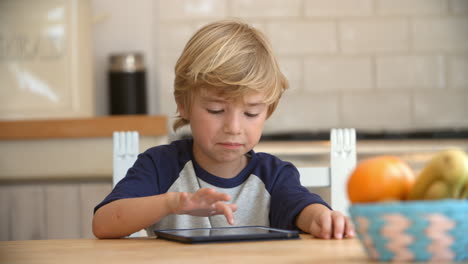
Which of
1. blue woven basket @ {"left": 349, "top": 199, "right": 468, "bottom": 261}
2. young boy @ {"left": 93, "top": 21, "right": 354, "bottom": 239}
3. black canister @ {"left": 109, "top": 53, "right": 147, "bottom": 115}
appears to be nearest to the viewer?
blue woven basket @ {"left": 349, "top": 199, "right": 468, "bottom": 261}

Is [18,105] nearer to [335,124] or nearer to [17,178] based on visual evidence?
[17,178]

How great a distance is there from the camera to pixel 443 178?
0.63 m

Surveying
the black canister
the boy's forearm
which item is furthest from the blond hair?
the black canister

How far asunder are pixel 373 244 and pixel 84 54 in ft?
6.88

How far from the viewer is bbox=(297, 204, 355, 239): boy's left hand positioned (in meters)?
0.98

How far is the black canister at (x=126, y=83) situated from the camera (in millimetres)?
2592

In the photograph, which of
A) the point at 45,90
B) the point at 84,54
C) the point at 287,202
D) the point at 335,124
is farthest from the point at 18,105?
the point at 287,202

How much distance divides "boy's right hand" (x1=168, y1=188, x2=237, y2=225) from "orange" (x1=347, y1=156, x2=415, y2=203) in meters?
0.23

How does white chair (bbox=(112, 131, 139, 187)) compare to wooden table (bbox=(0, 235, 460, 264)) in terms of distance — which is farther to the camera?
white chair (bbox=(112, 131, 139, 187))

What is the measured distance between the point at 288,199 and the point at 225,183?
0.48 feet

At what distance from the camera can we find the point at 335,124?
2754mm

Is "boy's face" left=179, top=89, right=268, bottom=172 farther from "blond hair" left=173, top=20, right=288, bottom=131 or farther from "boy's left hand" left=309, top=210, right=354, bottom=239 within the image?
"boy's left hand" left=309, top=210, right=354, bottom=239

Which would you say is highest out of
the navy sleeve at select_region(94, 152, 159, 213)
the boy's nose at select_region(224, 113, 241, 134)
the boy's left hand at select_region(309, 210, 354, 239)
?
the boy's nose at select_region(224, 113, 241, 134)

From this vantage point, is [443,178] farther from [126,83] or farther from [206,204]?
[126,83]
